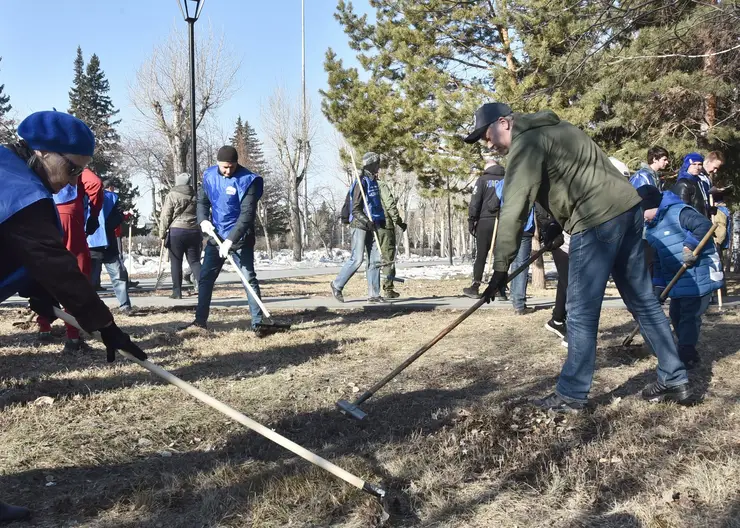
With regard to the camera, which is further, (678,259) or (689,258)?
(678,259)

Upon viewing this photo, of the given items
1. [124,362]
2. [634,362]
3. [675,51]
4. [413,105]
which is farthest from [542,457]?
[413,105]

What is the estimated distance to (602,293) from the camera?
3574mm

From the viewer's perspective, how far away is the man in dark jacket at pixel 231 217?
6.06 m

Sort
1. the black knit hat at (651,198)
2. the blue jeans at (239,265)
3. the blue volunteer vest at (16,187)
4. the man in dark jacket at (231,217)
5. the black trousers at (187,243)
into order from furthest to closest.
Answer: the black trousers at (187,243)
the blue jeans at (239,265)
the man in dark jacket at (231,217)
the black knit hat at (651,198)
the blue volunteer vest at (16,187)

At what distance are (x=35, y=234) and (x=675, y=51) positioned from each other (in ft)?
36.0

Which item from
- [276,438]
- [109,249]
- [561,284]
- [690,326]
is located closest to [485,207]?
[561,284]

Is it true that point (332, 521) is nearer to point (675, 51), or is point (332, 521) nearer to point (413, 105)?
point (675, 51)

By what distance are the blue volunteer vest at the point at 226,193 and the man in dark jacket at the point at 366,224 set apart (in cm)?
231

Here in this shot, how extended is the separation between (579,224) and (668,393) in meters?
1.16

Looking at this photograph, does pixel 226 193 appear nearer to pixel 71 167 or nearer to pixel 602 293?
pixel 71 167

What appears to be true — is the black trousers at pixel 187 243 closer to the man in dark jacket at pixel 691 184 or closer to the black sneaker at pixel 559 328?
the black sneaker at pixel 559 328

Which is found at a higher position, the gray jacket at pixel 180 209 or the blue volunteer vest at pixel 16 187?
the gray jacket at pixel 180 209

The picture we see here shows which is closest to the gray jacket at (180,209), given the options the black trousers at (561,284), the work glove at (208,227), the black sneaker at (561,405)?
the work glove at (208,227)

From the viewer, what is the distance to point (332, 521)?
7.88ft
